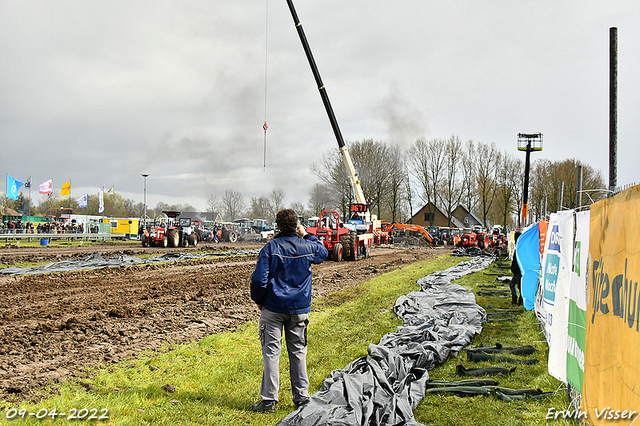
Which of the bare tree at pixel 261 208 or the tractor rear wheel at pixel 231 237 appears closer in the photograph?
the tractor rear wheel at pixel 231 237

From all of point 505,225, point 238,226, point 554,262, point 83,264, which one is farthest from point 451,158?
point 554,262

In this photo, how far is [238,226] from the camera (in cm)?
5034

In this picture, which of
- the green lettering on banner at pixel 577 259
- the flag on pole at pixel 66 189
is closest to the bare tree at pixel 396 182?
the flag on pole at pixel 66 189

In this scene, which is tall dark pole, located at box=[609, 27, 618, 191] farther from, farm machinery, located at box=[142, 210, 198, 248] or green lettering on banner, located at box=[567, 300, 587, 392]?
farm machinery, located at box=[142, 210, 198, 248]

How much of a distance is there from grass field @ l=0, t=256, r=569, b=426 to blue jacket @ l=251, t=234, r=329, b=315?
1.06m

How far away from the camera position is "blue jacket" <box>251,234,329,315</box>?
14.2 ft

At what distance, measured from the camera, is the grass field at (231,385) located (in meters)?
4.21

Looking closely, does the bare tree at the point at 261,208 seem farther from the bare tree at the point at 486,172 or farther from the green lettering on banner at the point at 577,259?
the green lettering on banner at the point at 577,259

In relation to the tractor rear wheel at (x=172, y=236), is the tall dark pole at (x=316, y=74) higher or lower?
higher

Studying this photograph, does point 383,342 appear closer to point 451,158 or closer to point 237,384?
point 237,384

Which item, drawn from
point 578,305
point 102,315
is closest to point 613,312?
point 578,305

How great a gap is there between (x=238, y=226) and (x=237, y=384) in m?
46.0

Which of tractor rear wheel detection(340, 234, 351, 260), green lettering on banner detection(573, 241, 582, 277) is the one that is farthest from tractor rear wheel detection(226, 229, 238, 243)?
green lettering on banner detection(573, 241, 582, 277)

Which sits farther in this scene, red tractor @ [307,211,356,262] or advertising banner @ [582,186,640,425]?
red tractor @ [307,211,356,262]
